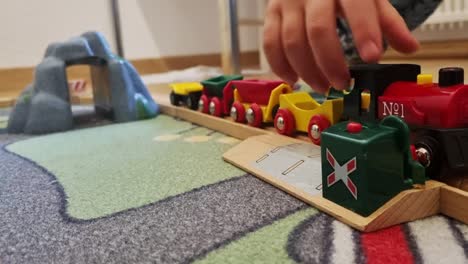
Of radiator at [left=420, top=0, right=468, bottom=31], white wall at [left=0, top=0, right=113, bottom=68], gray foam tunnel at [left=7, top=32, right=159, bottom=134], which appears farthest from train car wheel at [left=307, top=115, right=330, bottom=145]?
white wall at [left=0, top=0, right=113, bottom=68]

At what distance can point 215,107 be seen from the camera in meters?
0.97

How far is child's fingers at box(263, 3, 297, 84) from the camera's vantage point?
0.42m

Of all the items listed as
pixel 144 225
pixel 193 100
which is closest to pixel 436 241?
pixel 144 225

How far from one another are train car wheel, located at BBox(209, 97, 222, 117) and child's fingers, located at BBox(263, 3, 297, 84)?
0.54 meters

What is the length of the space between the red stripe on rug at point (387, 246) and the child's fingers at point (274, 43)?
168mm

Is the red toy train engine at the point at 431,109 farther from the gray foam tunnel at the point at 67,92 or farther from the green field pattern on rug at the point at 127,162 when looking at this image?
the gray foam tunnel at the point at 67,92

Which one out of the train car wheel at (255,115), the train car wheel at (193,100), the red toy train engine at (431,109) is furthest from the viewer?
the train car wheel at (193,100)

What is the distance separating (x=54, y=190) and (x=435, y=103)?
1.53 ft

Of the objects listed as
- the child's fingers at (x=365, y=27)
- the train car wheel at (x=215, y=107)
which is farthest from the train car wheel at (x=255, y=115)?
the child's fingers at (x=365, y=27)

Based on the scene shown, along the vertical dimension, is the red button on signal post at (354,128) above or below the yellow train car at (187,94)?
above

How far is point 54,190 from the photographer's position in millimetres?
584

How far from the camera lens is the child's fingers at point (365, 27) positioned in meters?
0.35

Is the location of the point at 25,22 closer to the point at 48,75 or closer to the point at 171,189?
the point at 48,75

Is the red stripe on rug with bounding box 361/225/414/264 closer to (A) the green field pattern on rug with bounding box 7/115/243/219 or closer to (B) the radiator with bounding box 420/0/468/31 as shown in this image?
(A) the green field pattern on rug with bounding box 7/115/243/219
